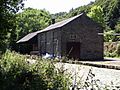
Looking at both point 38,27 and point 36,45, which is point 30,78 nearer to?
→ point 36,45

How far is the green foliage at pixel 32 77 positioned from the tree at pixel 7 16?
4306 mm

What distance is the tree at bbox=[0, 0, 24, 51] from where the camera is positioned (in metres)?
17.2

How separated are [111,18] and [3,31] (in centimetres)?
13457

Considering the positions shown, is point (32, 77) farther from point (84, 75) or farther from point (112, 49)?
point (112, 49)

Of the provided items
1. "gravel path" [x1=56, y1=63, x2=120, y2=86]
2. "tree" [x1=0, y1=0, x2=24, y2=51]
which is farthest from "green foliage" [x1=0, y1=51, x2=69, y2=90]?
"tree" [x1=0, y1=0, x2=24, y2=51]

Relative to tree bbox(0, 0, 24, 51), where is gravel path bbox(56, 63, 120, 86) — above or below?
below

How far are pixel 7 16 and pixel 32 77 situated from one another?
7111 mm

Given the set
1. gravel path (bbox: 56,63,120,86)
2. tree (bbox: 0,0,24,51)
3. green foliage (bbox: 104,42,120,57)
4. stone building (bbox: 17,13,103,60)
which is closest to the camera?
gravel path (bbox: 56,63,120,86)

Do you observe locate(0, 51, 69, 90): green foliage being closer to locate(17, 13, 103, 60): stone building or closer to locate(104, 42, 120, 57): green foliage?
locate(17, 13, 103, 60): stone building

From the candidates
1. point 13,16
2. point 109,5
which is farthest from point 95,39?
point 109,5

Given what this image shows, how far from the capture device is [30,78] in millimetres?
11219

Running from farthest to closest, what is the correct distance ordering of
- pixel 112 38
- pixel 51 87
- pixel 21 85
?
pixel 112 38 → pixel 21 85 → pixel 51 87

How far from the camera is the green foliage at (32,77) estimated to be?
9543 mm

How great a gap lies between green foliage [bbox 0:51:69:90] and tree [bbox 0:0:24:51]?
4306 mm
